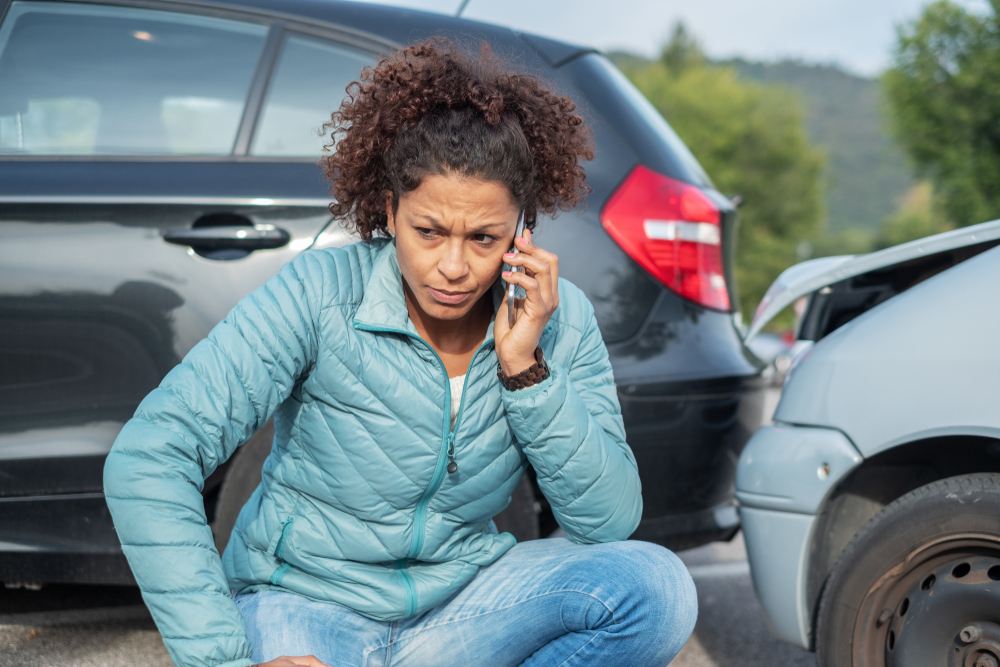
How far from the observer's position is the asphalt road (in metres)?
2.30

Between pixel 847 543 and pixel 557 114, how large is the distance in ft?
3.72

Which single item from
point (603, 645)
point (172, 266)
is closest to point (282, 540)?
point (603, 645)

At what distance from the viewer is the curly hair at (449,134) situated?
156cm

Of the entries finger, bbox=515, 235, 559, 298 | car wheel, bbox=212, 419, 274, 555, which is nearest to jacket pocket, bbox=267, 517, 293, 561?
car wheel, bbox=212, 419, 274, 555

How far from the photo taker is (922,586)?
5.73 feet

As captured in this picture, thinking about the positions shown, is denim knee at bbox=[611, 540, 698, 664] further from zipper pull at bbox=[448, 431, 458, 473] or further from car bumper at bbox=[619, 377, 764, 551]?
car bumper at bbox=[619, 377, 764, 551]

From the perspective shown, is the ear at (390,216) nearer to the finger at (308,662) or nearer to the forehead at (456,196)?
the forehead at (456,196)

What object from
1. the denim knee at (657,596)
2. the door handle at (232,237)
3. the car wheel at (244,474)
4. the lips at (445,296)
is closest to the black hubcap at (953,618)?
the denim knee at (657,596)

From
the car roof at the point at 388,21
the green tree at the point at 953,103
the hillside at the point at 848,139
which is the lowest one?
the hillside at the point at 848,139

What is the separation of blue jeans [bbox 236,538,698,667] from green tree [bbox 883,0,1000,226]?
109ft

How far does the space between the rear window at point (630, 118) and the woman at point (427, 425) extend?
2.07 ft

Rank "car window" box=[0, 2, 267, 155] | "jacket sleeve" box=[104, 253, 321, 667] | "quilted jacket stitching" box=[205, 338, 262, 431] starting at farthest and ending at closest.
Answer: "car window" box=[0, 2, 267, 155] → "quilted jacket stitching" box=[205, 338, 262, 431] → "jacket sleeve" box=[104, 253, 321, 667]

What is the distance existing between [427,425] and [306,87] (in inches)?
47.6

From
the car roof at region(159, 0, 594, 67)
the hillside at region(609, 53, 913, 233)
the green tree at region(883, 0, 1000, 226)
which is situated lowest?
the hillside at region(609, 53, 913, 233)
